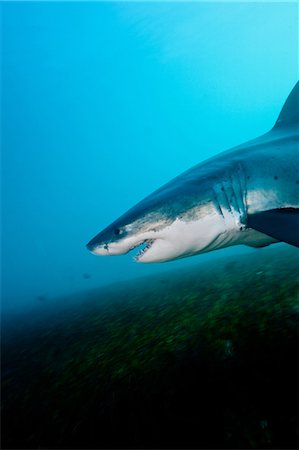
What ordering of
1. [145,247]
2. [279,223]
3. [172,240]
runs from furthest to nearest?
[145,247], [172,240], [279,223]

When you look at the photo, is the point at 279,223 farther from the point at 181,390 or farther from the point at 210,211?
the point at 181,390

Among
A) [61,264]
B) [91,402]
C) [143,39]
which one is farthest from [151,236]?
[61,264]

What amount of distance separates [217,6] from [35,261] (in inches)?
6452

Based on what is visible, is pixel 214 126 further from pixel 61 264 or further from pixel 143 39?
pixel 61 264

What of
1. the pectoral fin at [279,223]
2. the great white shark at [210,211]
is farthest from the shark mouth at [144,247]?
the pectoral fin at [279,223]

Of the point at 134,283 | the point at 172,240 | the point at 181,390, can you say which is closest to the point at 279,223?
the point at 172,240

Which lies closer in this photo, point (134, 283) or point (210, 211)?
point (210, 211)

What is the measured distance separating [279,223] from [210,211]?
828 millimetres

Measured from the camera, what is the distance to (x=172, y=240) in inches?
128

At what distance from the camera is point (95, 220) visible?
599 feet

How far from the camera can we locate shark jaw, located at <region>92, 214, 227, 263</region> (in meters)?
3.18

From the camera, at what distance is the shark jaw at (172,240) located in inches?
125

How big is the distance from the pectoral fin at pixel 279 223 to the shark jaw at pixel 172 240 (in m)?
0.45

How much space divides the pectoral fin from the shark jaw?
0.45 meters
